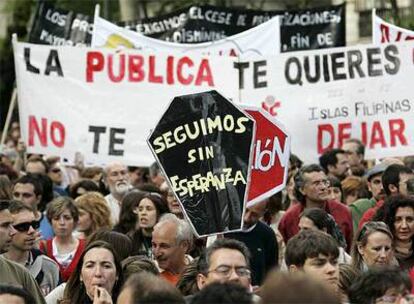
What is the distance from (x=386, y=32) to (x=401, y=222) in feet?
21.7

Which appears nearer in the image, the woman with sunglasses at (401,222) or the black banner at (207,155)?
the black banner at (207,155)

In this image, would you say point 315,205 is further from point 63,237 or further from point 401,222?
point 63,237

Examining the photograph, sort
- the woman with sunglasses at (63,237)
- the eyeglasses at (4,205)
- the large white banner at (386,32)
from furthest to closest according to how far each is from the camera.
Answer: the large white banner at (386,32) < the woman with sunglasses at (63,237) < the eyeglasses at (4,205)

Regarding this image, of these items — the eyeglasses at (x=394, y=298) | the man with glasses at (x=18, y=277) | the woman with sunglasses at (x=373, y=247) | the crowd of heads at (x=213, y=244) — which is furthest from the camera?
the woman with sunglasses at (x=373, y=247)

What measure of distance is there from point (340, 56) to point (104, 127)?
8.38ft

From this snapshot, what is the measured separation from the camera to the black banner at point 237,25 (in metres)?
18.9

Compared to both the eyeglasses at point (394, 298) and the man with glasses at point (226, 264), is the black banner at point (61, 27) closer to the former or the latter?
the man with glasses at point (226, 264)

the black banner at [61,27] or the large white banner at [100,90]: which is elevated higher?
the black banner at [61,27]

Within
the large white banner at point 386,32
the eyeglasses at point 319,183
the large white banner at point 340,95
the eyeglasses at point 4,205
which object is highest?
the large white banner at point 386,32

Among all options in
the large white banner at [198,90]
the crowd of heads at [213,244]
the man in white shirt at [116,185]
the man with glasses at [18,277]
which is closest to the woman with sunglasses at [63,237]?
the crowd of heads at [213,244]

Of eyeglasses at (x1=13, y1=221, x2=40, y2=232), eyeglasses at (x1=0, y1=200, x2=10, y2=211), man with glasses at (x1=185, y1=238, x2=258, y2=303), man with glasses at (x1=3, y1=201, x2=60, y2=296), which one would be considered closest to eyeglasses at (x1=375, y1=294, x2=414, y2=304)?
man with glasses at (x1=185, y1=238, x2=258, y2=303)

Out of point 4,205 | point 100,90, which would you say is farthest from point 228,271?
point 100,90

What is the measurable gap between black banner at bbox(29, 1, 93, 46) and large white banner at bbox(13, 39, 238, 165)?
2988 millimetres

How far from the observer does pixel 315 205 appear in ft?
37.1
